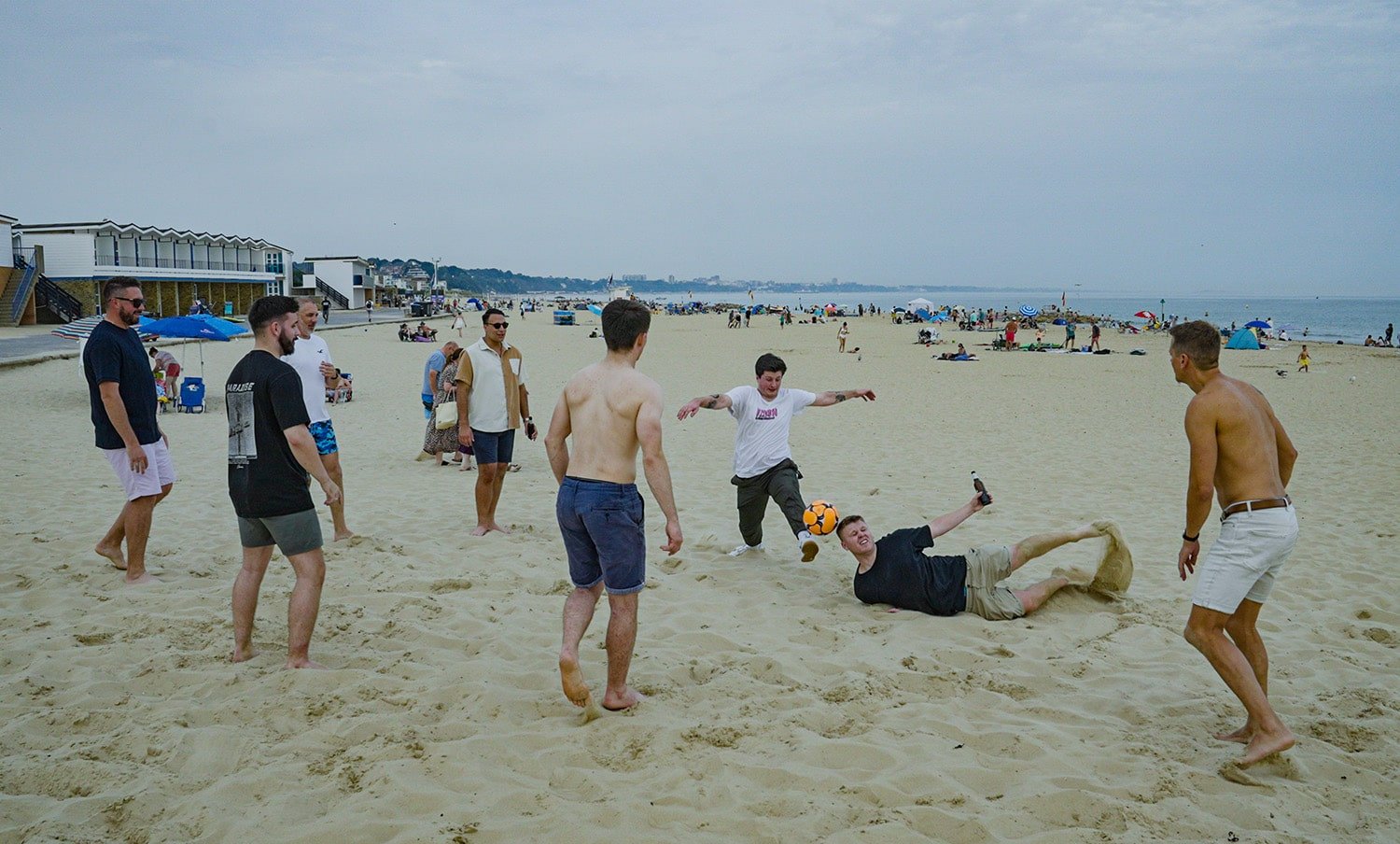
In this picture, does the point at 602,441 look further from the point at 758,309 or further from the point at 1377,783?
the point at 758,309

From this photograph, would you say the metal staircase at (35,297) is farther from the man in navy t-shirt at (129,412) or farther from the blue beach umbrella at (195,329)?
the man in navy t-shirt at (129,412)

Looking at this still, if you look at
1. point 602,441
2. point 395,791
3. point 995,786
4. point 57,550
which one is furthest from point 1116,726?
point 57,550

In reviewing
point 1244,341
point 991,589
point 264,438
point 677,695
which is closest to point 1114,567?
point 991,589

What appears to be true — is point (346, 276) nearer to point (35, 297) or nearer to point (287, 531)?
point (35, 297)

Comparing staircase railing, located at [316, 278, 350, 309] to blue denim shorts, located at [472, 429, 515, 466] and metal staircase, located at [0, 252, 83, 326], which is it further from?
blue denim shorts, located at [472, 429, 515, 466]

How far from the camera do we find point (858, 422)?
14.2m

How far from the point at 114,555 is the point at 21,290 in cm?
4240

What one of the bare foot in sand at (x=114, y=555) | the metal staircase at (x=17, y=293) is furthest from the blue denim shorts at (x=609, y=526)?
the metal staircase at (x=17, y=293)

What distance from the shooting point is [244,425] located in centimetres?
408

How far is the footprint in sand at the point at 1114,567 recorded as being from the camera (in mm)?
5246

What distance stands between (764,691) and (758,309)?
8051 centimetres

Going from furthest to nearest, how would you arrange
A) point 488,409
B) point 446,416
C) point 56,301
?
point 56,301, point 446,416, point 488,409

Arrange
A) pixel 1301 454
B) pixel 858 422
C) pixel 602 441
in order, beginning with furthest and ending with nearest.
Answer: pixel 858 422, pixel 1301 454, pixel 602 441

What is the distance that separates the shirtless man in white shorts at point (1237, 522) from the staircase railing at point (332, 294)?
7435 centimetres
